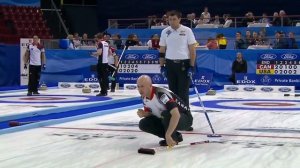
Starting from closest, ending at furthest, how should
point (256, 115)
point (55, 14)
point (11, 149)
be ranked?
point (11, 149), point (256, 115), point (55, 14)

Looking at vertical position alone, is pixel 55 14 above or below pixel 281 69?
above

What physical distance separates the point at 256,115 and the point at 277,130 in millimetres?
2099

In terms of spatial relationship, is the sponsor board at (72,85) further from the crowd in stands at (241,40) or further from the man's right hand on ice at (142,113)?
the man's right hand on ice at (142,113)

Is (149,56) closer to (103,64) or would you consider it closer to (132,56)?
(132,56)

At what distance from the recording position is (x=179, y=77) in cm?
781

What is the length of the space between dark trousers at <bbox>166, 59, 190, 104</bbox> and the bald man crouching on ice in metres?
1.27

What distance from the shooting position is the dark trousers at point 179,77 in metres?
7.80

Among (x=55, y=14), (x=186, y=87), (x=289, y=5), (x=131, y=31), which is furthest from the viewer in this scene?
(x=55, y=14)

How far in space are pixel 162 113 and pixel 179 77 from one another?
1.82m

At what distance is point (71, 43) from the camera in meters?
22.0

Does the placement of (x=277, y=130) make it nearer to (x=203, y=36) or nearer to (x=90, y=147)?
(x=90, y=147)

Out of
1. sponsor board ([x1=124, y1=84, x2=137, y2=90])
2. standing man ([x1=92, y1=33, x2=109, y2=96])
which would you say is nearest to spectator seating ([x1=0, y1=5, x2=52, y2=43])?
sponsor board ([x1=124, y1=84, x2=137, y2=90])

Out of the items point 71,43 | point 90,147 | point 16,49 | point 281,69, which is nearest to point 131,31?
point 71,43

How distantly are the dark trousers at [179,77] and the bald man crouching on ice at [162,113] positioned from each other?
1269 mm
